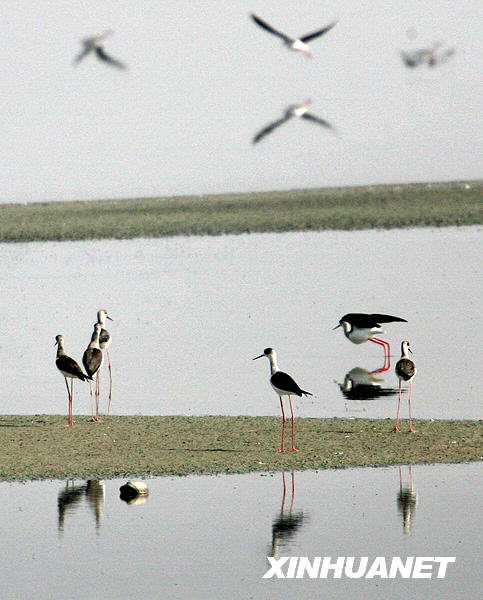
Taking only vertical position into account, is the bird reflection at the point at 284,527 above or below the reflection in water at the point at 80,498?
below

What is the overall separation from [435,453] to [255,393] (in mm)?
5958

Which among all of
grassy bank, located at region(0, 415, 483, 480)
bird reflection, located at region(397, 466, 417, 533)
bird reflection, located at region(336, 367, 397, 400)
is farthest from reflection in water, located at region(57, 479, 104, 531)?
bird reflection, located at region(336, 367, 397, 400)

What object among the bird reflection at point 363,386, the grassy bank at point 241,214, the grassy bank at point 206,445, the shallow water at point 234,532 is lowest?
the shallow water at point 234,532

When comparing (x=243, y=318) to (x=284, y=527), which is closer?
(x=284, y=527)

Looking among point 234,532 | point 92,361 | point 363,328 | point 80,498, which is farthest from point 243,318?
point 234,532

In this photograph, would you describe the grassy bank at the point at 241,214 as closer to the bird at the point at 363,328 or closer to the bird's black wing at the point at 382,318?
the bird's black wing at the point at 382,318

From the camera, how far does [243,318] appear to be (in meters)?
33.0

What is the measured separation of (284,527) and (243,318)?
18.6m

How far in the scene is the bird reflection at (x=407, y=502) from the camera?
14.6 metres

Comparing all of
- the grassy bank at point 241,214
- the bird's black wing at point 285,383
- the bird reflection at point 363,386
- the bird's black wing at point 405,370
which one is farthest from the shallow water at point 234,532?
the grassy bank at point 241,214

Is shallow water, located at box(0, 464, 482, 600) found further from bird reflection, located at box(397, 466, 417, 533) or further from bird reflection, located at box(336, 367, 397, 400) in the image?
bird reflection, located at box(336, 367, 397, 400)

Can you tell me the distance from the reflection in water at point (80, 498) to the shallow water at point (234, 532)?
21 millimetres

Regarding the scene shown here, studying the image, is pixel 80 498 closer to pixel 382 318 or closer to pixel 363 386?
pixel 363 386

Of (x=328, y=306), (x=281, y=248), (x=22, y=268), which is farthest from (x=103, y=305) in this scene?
(x=281, y=248)
